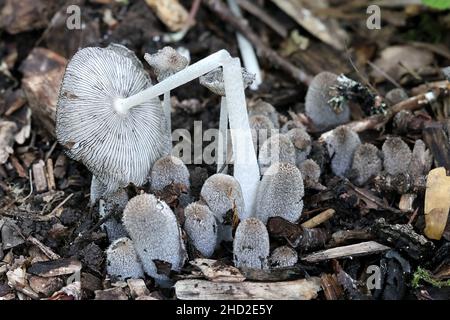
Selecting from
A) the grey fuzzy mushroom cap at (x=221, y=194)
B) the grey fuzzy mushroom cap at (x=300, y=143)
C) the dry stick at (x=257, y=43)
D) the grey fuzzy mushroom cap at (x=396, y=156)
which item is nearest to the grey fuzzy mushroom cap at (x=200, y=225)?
the grey fuzzy mushroom cap at (x=221, y=194)

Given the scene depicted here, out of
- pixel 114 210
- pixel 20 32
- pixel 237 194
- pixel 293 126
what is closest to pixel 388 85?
pixel 293 126

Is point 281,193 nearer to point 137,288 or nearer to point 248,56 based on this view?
point 137,288

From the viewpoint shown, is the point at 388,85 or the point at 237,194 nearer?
the point at 237,194

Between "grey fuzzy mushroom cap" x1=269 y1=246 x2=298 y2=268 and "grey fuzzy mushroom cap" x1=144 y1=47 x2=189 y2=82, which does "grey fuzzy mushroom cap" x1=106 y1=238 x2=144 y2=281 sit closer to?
"grey fuzzy mushroom cap" x1=269 y1=246 x2=298 y2=268

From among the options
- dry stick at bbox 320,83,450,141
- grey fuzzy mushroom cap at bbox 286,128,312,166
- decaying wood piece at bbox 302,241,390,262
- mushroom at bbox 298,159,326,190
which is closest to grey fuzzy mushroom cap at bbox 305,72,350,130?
dry stick at bbox 320,83,450,141

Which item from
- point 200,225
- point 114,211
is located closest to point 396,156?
point 200,225

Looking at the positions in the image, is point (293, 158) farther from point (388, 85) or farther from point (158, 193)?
point (388, 85)
